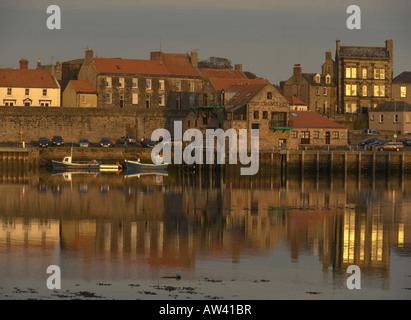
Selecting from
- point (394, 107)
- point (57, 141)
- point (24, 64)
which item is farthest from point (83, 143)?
point (394, 107)

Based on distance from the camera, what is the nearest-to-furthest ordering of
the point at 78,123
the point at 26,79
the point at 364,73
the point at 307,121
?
the point at 307,121, the point at 78,123, the point at 26,79, the point at 364,73

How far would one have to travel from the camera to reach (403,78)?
110688 mm

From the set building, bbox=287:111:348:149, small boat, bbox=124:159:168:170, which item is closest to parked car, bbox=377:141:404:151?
building, bbox=287:111:348:149

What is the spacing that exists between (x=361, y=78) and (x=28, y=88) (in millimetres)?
42057

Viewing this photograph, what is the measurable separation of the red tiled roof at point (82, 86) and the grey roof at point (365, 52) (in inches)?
1293

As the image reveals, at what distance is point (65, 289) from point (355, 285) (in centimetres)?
975

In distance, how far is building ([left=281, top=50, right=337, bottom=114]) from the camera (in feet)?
346

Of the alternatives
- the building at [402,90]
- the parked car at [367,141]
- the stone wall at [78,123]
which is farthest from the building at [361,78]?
the stone wall at [78,123]

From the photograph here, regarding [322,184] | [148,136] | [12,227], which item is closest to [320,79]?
[148,136]

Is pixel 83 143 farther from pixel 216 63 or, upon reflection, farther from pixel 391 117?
pixel 216 63

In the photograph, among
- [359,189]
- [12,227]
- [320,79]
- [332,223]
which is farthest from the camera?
[320,79]

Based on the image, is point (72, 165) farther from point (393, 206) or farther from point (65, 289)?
point (65, 289)

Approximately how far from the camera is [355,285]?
2822cm

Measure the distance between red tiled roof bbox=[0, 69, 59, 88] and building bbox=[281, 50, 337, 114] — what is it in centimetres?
3002
